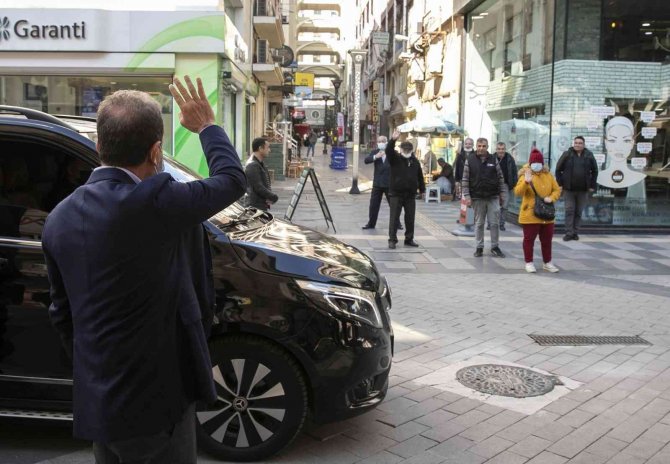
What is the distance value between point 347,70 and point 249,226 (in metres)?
81.4

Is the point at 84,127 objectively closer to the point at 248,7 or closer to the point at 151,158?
the point at 151,158

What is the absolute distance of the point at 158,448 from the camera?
2.13 meters

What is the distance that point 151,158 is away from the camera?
216cm

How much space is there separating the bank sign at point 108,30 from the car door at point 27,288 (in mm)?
11045

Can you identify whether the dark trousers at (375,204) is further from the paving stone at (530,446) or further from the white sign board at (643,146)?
the paving stone at (530,446)

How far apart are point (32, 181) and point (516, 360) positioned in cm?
408

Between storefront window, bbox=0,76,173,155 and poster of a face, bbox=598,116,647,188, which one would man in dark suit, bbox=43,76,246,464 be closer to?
storefront window, bbox=0,76,173,155

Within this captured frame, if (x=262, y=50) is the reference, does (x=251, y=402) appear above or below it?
below

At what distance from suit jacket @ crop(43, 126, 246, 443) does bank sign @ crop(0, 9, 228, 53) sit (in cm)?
1283

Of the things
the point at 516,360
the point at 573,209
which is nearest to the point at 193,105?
the point at 516,360

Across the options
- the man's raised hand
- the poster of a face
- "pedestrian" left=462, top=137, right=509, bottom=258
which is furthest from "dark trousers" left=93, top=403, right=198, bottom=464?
the poster of a face

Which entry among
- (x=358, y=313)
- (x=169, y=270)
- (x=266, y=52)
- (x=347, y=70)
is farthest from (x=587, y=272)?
(x=347, y=70)

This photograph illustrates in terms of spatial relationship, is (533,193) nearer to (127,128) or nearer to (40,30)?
(127,128)

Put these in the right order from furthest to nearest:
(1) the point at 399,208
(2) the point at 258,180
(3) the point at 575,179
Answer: (3) the point at 575,179 → (1) the point at 399,208 → (2) the point at 258,180
